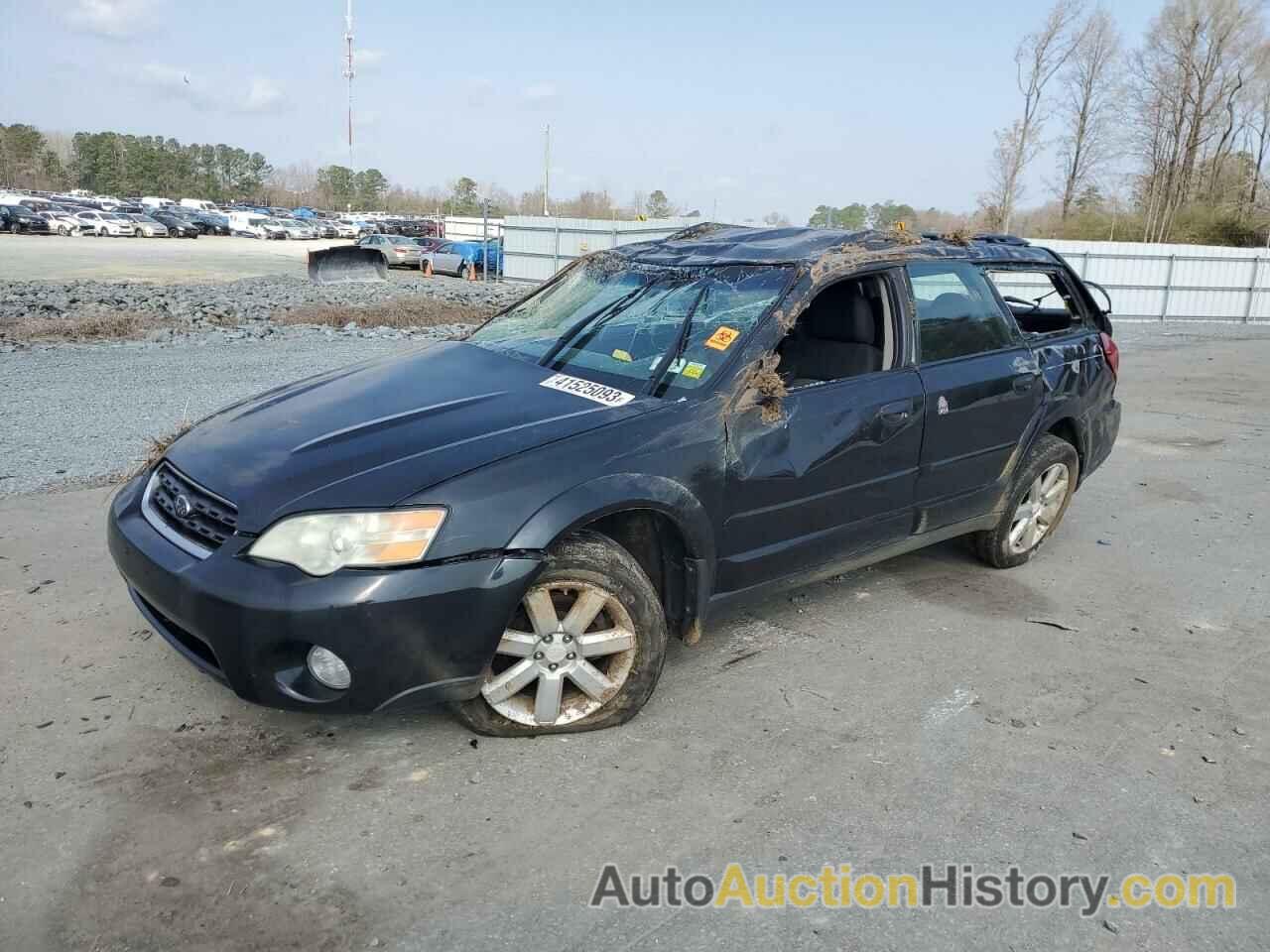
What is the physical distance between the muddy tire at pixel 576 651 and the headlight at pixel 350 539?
1.33ft

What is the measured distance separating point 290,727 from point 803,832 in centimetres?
175

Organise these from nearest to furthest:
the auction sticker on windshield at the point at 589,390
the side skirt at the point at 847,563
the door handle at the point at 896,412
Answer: the auction sticker on windshield at the point at 589,390 → the side skirt at the point at 847,563 → the door handle at the point at 896,412

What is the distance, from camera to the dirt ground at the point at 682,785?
8.11 ft

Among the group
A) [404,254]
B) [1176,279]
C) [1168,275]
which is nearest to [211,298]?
[404,254]

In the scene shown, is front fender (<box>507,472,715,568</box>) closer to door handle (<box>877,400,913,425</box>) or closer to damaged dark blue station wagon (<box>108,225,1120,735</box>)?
damaged dark blue station wagon (<box>108,225,1120,735</box>)

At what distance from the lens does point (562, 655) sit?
317 centimetres

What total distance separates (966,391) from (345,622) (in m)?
2.93

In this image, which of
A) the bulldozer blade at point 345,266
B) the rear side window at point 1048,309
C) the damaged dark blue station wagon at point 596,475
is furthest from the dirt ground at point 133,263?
the rear side window at point 1048,309

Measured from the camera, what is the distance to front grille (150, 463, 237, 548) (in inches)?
118

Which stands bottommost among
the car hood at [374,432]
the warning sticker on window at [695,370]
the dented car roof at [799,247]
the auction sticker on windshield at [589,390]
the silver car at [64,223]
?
the car hood at [374,432]

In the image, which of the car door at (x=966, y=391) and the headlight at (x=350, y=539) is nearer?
the headlight at (x=350, y=539)

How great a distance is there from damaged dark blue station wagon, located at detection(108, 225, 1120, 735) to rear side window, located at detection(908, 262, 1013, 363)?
14 mm

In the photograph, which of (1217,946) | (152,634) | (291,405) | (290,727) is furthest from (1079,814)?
(152,634)

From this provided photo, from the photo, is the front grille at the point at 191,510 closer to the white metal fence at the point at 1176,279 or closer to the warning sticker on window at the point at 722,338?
the warning sticker on window at the point at 722,338
